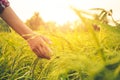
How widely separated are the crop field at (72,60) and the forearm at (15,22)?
0.09 meters

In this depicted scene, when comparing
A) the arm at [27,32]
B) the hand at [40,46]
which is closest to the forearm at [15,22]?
the arm at [27,32]

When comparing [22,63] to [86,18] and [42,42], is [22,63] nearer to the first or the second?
[42,42]

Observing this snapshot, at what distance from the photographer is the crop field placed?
58 centimetres

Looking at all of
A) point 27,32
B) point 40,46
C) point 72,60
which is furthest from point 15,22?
point 72,60

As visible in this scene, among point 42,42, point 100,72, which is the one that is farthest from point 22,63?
point 100,72

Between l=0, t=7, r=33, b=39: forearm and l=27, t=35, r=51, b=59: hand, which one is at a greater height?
l=0, t=7, r=33, b=39: forearm

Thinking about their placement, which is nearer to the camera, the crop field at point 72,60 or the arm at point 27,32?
the crop field at point 72,60

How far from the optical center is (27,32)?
1.97 meters

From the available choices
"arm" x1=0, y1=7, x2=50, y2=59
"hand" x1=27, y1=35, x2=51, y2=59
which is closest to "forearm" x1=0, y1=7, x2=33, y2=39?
"arm" x1=0, y1=7, x2=50, y2=59

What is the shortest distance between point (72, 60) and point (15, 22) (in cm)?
142

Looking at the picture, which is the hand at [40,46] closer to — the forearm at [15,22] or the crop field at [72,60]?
the crop field at [72,60]

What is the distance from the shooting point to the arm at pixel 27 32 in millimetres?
1606

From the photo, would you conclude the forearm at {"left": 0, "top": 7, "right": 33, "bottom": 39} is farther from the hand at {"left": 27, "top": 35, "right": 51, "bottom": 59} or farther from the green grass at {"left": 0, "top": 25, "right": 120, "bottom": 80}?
the hand at {"left": 27, "top": 35, "right": 51, "bottom": 59}

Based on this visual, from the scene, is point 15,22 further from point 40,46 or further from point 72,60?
point 72,60
